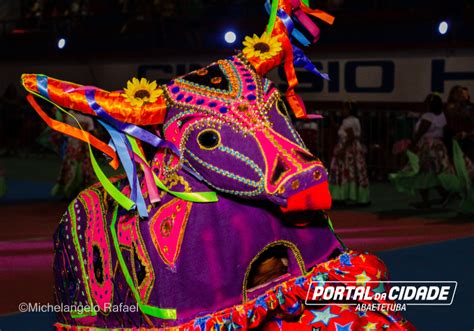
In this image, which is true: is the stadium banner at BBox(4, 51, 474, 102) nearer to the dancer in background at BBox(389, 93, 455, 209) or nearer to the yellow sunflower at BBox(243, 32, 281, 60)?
the dancer in background at BBox(389, 93, 455, 209)

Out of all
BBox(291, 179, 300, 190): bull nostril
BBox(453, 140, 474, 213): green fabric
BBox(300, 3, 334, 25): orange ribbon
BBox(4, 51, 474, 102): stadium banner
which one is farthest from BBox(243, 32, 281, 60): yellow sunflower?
BBox(4, 51, 474, 102): stadium banner

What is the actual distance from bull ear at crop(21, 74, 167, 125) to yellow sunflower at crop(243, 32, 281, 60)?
462mm

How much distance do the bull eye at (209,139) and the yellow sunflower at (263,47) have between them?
1.43ft

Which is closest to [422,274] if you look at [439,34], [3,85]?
[439,34]

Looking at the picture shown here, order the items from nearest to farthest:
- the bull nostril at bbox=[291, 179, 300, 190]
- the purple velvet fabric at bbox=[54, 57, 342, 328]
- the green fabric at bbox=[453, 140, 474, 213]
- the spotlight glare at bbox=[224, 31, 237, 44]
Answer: the bull nostril at bbox=[291, 179, 300, 190]
the purple velvet fabric at bbox=[54, 57, 342, 328]
the green fabric at bbox=[453, 140, 474, 213]
the spotlight glare at bbox=[224, 31, 237, 44]

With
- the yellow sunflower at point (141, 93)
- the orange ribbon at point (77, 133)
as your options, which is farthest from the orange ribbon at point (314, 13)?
the orange ribbon at point (77, 133)

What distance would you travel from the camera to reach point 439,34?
46.2 ft

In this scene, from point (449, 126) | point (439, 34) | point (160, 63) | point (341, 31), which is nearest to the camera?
point (449, 126)

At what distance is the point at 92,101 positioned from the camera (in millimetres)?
3785

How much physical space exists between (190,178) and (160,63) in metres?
14.9

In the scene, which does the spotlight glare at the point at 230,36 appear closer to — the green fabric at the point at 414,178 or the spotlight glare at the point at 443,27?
the green fabric at the point at 414,178

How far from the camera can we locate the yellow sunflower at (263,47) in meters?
3.99

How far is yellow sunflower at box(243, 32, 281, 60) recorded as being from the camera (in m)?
3.99

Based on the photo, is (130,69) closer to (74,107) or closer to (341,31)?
(341,31)
